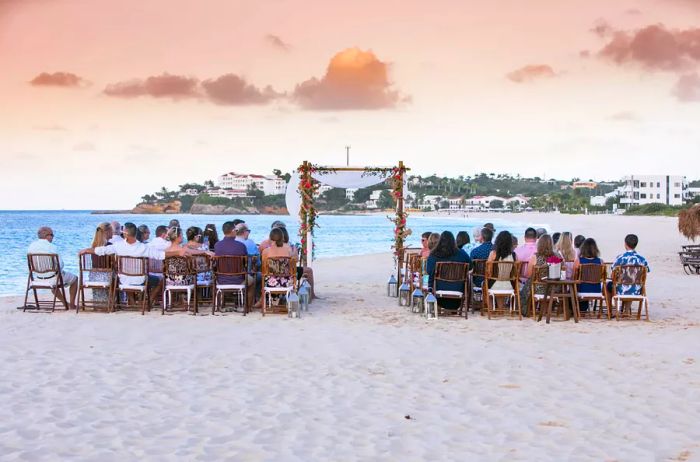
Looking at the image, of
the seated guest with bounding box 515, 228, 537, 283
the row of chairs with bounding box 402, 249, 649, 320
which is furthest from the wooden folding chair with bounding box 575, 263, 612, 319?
the seated guest with bounding box 515, 228, 537, 283

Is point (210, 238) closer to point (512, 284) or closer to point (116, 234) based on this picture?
point (116, 234)

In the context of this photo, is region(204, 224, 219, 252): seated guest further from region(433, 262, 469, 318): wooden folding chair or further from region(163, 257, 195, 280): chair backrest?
region(433, 262, 469, 318): wooden folding chair

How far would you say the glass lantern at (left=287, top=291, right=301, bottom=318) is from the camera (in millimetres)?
10023

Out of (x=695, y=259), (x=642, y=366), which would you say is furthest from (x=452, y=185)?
(x=642, y=366)

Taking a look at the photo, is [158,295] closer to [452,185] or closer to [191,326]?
[191,326]

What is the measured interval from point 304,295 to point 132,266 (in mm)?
2488

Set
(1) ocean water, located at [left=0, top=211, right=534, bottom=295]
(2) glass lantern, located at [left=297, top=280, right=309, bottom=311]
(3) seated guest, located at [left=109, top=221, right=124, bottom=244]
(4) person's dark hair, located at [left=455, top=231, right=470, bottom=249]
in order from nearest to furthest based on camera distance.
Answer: (2) glass lantern, located at [left=297, top=280, right=309, bottom=311] < (3) seated guest, located at [left=109, top=221, right=124, bottom=244] < (4) person's dark hair, located at [left=455, top=231, right=470, bottom=249] < (1) ocean water, located at [left=0, top=211, right=534, bottom=295]

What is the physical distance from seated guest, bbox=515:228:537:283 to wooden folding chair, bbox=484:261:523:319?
1.02 ft

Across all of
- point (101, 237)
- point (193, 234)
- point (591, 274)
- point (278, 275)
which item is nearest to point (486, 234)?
point (591, 274)

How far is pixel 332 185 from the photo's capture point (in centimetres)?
1441

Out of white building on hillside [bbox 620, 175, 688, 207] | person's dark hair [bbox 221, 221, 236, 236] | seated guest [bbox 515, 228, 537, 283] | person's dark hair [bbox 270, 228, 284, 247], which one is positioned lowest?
seated guest [bbox 515, 228, 537, 283]

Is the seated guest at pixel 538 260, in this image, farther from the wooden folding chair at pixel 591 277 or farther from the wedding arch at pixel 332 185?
the wedding arch at pixel 332 185

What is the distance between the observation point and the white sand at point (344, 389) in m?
4.59

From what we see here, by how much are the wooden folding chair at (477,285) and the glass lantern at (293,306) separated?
2.52 metres
